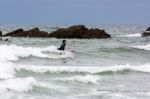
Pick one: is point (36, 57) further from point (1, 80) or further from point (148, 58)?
point (1, 80)

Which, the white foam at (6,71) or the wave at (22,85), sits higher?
the white foam at (6,71)

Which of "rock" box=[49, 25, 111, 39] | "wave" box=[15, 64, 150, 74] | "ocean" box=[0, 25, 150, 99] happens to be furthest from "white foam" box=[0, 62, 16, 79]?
"rock" box=[49, 25, 111, 39]

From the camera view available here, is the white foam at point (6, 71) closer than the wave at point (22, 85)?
No

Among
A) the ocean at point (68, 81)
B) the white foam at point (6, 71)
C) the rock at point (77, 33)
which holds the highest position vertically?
the rock at point (77, 33)

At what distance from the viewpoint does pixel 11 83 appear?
16750 millimetres

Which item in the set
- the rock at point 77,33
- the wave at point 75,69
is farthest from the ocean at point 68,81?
the rock at point 77,33

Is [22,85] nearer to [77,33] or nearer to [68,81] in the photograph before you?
[68,81]

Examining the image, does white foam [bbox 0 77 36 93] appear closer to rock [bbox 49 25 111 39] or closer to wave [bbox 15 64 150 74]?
wave [bbox 15 64 150 74]

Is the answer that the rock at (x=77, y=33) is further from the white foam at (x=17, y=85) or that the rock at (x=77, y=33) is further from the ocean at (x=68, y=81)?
the white foam at (x=17, y=85)

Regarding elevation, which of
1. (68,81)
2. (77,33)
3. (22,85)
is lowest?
(68,81)

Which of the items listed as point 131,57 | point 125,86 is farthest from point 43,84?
point 131,57

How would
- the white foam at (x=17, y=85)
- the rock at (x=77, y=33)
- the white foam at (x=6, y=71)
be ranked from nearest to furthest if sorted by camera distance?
the white foam at (x=17, y=85), the white foam at (x=6, y=71), the rock at (x=77, y=33)

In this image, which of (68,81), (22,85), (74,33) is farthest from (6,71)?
(74,33)

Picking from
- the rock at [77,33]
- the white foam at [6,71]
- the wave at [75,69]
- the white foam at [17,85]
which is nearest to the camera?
the white foam at [17,85]
